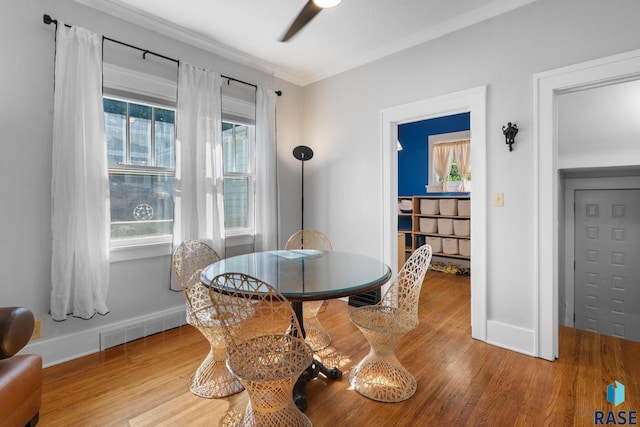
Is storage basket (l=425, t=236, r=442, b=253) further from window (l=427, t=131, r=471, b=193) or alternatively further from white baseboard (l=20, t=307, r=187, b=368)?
white baseboard (l=20, t=307, r=187, b=368)

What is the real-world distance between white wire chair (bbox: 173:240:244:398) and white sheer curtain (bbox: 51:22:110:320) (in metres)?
0.62

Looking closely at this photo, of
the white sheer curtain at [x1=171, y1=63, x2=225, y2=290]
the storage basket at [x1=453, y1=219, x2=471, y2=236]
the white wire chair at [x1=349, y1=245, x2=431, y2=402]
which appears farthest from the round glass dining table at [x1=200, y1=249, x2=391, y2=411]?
the storage basket at [x1=453, y1=219, x2=471, y2=236]

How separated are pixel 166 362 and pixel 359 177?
251 centimetres

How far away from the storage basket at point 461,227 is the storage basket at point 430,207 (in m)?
0.39

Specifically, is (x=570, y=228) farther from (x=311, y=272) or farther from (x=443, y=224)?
(x=311, y=272)

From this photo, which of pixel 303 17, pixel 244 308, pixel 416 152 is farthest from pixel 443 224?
pixel 244 308

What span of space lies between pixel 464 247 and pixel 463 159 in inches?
59.2

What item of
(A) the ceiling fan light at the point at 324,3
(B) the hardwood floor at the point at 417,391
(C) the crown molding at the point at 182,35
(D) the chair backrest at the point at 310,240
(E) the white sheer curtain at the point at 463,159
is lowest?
(B) the hardwood floor at the point at 417,391

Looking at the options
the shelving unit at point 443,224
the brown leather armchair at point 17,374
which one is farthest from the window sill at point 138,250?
the shelving unit at point 443,224

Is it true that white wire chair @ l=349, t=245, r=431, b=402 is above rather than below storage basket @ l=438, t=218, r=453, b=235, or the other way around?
below

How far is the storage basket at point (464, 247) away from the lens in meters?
5.19

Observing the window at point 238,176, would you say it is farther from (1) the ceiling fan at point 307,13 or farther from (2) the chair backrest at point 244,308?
(2) the chair backrest at point 244,308

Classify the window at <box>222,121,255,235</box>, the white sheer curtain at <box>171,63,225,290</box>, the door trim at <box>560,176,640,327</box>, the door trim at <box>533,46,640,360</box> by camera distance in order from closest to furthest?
the door trim at <box>533,46,640,360</box> < the white sheer curtain at <box>171,63,225,290</box> < the window at <box>222,121,255,235</box> < the door trim at <box>560,176,640,327</box>

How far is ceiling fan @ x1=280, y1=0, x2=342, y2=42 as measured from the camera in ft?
5.49
